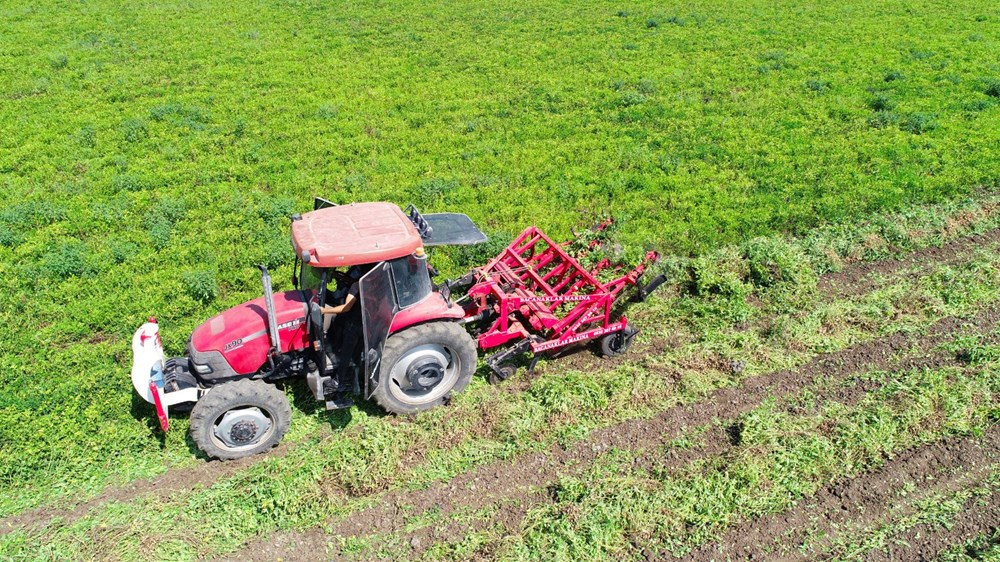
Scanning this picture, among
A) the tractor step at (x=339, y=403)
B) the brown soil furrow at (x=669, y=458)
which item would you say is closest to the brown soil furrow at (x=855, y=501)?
the brown soil furrow at (x=669, y=458)

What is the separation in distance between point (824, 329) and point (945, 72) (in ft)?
47.8

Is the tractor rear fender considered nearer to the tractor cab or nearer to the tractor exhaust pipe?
the tractor cab

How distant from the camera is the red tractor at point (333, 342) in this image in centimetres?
717

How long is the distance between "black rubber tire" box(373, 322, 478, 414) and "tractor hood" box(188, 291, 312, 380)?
967 millimetres

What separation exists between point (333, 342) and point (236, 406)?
1.21 meters

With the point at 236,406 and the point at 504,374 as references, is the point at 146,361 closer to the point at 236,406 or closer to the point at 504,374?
the point at 236,406

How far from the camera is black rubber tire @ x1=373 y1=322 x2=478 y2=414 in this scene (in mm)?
7625

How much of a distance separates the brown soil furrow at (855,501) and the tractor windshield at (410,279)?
12.7 ft

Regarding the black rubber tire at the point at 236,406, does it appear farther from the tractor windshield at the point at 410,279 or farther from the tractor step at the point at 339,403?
the tractor windshield at the point at 410,279

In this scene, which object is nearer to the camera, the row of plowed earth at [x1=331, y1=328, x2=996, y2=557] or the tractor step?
the row of plowed earth at [x1=331, y1=328, x2=996, y2=557]

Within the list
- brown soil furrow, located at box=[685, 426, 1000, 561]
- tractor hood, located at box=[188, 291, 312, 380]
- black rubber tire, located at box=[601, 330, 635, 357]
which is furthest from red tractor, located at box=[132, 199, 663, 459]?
brown soil furrow, located at box=[685, 426, 1000, 561]

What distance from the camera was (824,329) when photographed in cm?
955

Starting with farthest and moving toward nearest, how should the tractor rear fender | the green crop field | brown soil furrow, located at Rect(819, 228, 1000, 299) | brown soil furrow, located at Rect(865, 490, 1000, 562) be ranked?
1. brown soil furrow, located at Rect(819, 228, 1000, 299)
2. the tractor rear fender
3. the green crop field
4. brown soil furrow, located at Rect(865, 490, 1000, 562)

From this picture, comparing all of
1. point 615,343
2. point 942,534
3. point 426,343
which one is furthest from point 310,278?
point 942,534
